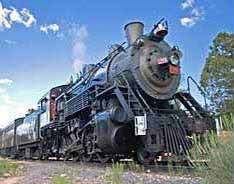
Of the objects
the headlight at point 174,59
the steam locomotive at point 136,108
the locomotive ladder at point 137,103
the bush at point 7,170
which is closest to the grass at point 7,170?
the bush at point 7,170

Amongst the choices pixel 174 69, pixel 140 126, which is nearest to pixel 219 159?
pixel 140 126

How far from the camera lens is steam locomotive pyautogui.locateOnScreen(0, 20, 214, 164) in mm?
8914

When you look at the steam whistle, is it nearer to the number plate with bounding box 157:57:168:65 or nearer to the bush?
the number plate with bounding box 157:57:168:65

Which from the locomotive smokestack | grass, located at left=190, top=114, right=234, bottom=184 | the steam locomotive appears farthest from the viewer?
the locomotive smokestack

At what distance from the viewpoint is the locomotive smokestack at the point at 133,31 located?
11.5m

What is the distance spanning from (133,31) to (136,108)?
3205mm

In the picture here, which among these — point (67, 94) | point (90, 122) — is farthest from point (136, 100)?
point (67, 94)

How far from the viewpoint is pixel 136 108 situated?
9516 mm

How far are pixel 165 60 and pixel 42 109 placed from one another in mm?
9453

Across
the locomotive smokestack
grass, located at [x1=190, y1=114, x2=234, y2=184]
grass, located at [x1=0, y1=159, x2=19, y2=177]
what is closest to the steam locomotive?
the locomotive smokestack

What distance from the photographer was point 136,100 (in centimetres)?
953

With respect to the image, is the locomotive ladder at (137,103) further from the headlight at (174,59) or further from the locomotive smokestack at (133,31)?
the locomotive smokestack at (133,31)

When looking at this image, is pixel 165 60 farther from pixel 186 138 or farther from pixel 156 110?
pixel 186 138

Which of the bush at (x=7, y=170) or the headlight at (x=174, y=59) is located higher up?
the headlight at (x=174, y=59)
